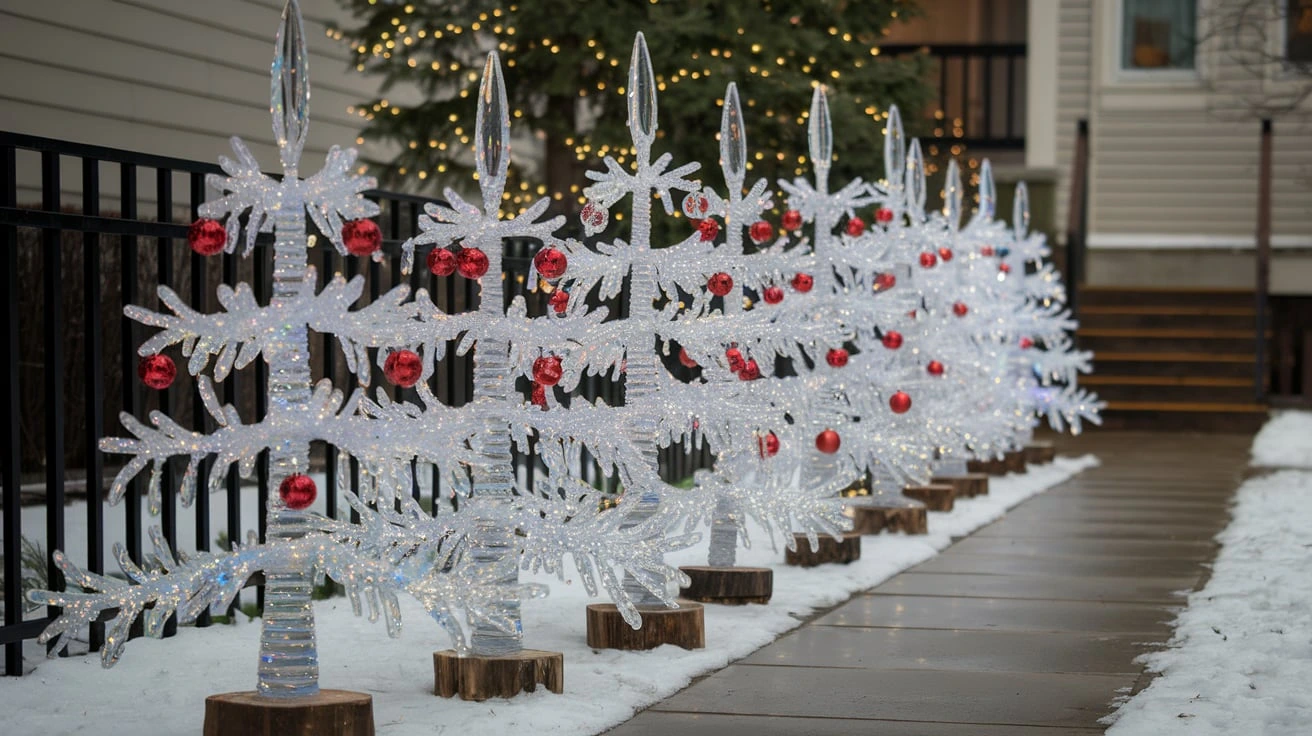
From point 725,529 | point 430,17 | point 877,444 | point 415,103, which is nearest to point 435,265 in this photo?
point 725,529

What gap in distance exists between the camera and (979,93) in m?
23.5

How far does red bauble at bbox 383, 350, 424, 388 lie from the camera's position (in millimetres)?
4008

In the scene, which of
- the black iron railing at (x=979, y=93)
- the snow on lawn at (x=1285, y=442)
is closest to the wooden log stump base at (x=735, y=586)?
the snow on lawn at (x=1285, y=442)

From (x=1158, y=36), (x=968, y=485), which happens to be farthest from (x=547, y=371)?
(x=1158, y=36)

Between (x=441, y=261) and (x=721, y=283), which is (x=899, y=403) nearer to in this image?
Answer: (x=721, y=283)

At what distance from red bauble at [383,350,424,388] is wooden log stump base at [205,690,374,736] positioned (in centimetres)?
75

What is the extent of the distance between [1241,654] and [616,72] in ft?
29.7

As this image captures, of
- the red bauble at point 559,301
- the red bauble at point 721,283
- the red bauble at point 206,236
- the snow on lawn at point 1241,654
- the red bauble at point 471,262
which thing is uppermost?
the red bauble at point 206,236

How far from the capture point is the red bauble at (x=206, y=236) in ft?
13.0

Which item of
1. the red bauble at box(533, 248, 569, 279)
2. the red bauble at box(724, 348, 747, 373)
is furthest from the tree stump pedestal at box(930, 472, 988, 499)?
the red bauble at box(533, 248, 569, 279)

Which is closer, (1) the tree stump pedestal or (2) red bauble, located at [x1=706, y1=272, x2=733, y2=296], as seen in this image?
(2) red bauble, located at [x1=706, y1=272, x2=733, y2=296]

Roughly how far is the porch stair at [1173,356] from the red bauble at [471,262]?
13614mm

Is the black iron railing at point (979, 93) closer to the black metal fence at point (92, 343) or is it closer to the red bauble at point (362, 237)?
the black metal fence at point (92, 343)

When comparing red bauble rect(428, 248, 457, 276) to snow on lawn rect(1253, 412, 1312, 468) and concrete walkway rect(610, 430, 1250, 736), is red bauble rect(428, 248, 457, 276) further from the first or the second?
snow on lawn rect(1253, 412, 1312, 468)
